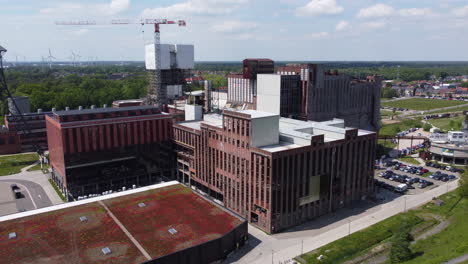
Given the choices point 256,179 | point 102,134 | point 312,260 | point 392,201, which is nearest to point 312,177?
point 256,179

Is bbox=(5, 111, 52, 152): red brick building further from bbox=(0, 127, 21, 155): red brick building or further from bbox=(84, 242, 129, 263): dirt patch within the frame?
bbox=(84, 242, 129, 263): dirt patch

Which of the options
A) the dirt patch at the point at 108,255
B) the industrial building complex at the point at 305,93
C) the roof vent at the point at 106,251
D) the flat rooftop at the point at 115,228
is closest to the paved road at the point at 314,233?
the flat rooftop at the point at 115,228

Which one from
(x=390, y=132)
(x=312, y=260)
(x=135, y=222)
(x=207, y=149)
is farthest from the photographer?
(x=390, y=132)

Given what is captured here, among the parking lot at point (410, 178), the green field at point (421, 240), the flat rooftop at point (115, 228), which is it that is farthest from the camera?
the parking lot at point (410, 178)

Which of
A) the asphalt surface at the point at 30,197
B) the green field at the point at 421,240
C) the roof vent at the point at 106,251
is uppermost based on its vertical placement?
the roof vent at the point at 106,251

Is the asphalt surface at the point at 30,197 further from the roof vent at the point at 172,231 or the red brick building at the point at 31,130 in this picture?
the roof vent at the point at 172,231

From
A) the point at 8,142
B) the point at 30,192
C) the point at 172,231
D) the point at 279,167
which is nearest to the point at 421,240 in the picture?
the point at 279,167

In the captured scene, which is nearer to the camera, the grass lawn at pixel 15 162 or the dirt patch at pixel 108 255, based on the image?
the dirt patch at pixel 108 255

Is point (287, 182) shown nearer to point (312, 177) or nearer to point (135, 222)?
point (312, 177)
